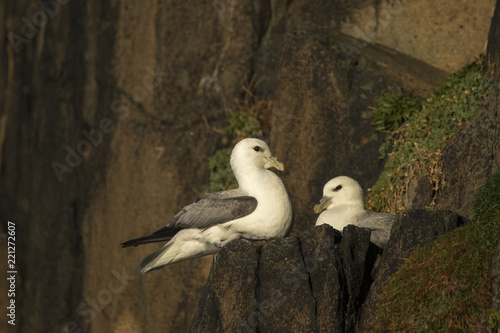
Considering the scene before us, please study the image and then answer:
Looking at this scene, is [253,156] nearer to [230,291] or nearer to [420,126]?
[230,291]

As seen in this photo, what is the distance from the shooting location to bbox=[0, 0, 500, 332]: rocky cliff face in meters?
9.11

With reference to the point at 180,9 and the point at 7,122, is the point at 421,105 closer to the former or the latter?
the point at 180,9

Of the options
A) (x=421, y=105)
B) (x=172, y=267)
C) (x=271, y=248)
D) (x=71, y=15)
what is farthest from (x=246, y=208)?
(x=71, y=15)

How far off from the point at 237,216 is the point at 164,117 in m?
4.74

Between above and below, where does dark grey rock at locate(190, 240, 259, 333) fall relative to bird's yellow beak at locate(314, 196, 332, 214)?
below

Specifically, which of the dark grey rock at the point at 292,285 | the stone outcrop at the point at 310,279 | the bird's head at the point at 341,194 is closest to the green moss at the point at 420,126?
the bird's head at the point at 341,194

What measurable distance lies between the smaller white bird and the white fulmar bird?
0.69 m

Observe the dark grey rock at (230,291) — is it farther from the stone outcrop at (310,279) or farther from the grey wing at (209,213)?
the grey wing at (209,213)

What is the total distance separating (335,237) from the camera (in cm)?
579

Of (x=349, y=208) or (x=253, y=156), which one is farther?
(x=349, y=208)

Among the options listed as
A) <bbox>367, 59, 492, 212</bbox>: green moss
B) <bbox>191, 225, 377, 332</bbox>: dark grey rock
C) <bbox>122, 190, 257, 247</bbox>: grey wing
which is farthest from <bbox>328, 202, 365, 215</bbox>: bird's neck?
<bbox>191, 225, 377, 332</bbox>: dark grey rock

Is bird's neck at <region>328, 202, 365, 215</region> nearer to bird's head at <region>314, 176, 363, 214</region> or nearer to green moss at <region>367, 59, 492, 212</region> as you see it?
bird's head at <region>314, 176, 363, 214</region>

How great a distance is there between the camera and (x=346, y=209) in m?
7.21

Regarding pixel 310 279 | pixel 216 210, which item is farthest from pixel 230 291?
pixel 216 210
